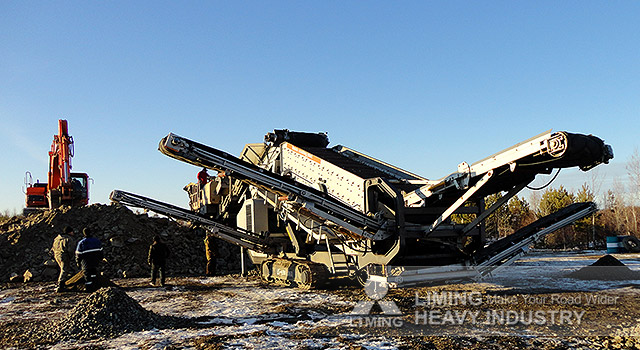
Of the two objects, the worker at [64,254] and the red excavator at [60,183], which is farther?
the red excavator at [60,183]

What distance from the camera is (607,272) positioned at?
1244 cm

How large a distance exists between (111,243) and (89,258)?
6.10m

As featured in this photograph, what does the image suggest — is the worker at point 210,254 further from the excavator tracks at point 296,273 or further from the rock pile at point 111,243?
the excavator tracks at point 296,273

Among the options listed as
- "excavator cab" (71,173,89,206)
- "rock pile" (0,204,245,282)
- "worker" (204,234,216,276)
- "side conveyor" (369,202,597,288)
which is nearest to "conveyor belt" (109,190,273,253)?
"worker" (204,234,216,276)

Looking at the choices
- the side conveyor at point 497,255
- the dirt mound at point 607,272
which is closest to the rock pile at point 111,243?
the side conveyor at point 497,255

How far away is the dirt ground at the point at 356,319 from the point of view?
6250mm

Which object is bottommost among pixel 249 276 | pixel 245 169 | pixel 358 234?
pixel 249 276

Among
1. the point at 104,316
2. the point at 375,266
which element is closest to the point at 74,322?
the point at 104,316

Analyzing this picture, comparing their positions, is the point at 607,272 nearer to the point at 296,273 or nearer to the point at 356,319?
the point at 296,273

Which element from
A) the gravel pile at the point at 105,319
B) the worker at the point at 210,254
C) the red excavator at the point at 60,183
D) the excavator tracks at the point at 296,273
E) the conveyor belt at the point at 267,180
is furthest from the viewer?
the red excavator at the point at 60,183

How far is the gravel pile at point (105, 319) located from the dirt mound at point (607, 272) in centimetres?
1045

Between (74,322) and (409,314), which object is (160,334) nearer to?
(74,322)

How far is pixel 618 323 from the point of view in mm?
6988

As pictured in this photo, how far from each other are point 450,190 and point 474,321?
7.65ft
